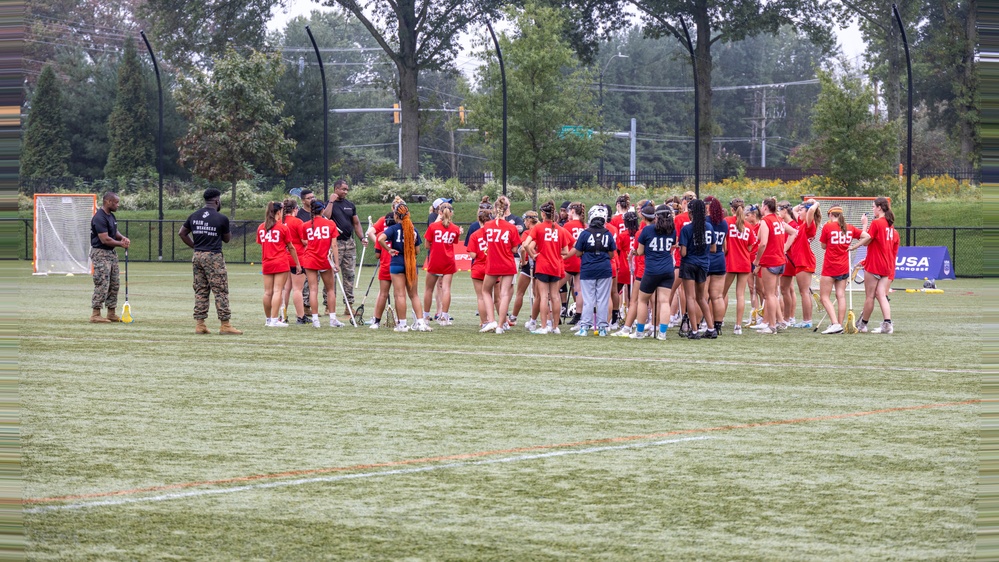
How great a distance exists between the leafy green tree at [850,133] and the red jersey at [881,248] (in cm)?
2007

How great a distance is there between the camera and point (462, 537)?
5.79m

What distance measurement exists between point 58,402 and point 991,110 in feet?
30.5

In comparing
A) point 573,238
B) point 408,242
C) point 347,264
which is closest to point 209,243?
point 408,242

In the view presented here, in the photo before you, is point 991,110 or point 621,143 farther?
point 621,143

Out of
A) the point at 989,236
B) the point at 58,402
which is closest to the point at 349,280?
the point at 58,402

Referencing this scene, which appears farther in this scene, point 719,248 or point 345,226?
point 345,226

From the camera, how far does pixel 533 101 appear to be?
4153cm

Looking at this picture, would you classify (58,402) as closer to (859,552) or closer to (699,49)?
(859,552)

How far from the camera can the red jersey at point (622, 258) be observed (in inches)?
707

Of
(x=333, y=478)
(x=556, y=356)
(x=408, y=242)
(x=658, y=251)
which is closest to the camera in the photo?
(x=333, y=478)

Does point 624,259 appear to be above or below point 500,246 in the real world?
below

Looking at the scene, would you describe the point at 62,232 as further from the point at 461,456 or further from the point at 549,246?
the point at 461,456

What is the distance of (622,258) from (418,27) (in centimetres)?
3801

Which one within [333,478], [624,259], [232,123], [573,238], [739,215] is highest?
[232,123]
